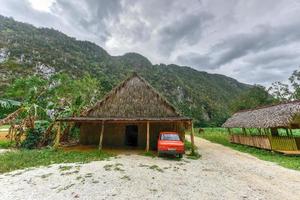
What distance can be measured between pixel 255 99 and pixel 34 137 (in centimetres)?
5922

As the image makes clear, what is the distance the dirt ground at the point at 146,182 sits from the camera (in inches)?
290

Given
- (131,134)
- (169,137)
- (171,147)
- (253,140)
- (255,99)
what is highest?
(255,99)

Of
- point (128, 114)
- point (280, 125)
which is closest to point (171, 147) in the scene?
point (128, 114)

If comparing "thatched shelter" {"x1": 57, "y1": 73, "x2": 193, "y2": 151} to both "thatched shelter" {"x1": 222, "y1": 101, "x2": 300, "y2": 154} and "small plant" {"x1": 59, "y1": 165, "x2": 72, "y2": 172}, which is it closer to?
"thatched shelter" {"x1": 222, "y1": 101, "x2": 300, "y2": 154}

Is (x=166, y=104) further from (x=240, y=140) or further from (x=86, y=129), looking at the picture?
(x=240, y=140)

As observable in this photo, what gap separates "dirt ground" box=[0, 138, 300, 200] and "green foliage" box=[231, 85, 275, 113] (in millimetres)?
52840

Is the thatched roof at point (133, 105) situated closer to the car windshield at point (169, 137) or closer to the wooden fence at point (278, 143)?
the car windshield at point (169, 137)

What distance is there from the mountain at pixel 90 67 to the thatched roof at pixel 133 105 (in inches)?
1471

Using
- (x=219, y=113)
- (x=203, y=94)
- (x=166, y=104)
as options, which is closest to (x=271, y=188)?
(x=166, y=104)

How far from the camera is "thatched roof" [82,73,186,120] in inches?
724

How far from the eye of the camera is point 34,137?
63.4ft

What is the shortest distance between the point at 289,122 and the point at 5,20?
390ft

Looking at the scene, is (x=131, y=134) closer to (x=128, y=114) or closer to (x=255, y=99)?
(x=128, y=114)

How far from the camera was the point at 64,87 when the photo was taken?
123ft
